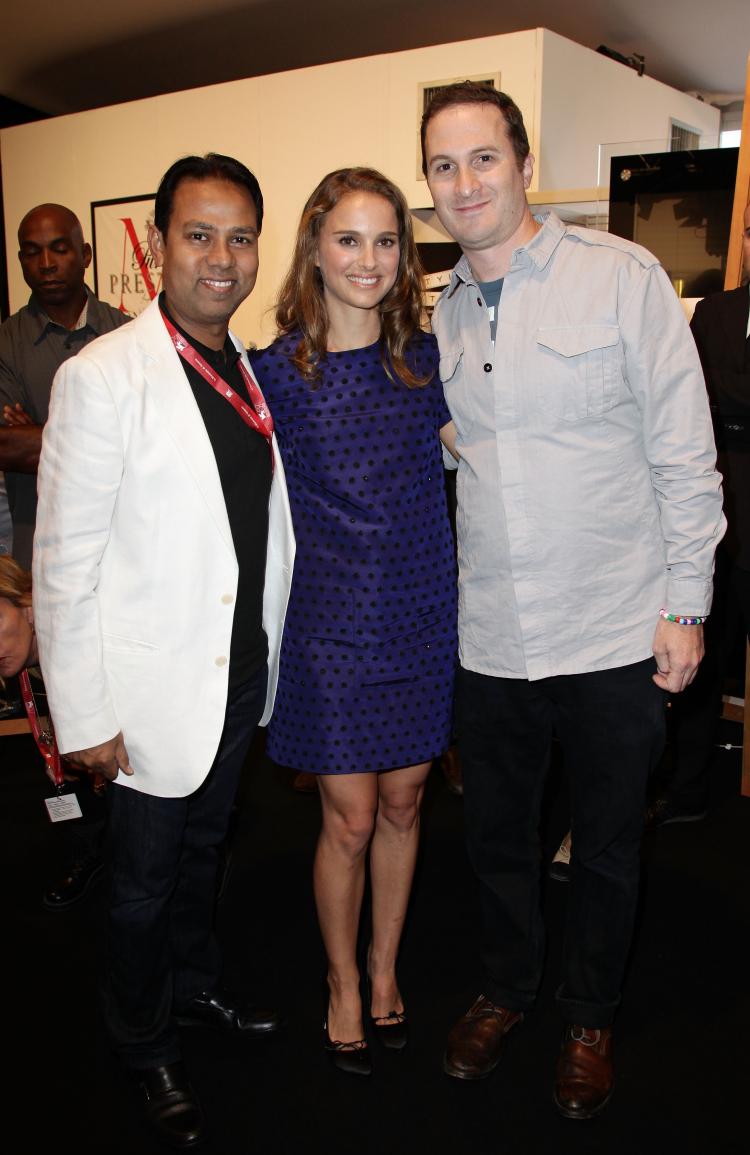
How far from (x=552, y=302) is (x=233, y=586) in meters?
0.76

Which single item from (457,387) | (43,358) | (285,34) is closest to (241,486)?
(457,387)

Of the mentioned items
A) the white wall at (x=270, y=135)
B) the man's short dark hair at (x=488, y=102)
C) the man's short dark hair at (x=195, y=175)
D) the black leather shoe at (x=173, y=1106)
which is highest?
the white wall at (x=270, y=135)

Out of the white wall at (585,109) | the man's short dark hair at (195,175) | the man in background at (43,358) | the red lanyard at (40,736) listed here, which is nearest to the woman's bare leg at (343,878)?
the red lanyard at (40,736)

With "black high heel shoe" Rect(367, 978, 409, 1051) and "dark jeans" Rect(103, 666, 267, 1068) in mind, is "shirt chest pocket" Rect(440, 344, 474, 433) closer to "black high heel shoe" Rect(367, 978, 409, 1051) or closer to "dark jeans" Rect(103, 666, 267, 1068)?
"dark jeans" Rect(103, 666, 267, 1068)

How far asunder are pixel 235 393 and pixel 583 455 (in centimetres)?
65

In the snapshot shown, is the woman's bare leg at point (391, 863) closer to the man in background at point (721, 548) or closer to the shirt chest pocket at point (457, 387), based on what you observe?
the shirt chest pocket at point (457, 387)

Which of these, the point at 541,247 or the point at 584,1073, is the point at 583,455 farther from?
the point at 584,1073

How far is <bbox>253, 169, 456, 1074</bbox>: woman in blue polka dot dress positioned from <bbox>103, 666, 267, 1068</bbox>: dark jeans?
0.12 metres

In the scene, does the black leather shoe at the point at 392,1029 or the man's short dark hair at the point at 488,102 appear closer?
the man's short dark hair at the point at 488,102

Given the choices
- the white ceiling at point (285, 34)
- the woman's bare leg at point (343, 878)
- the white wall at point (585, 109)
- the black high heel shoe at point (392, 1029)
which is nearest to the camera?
the woman's bare leg at point (343, 878)

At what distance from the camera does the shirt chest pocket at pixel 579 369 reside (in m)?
1.67

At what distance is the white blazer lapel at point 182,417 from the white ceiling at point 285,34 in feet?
16.2

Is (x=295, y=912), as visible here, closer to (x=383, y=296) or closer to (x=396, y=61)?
(x=383, y=296)

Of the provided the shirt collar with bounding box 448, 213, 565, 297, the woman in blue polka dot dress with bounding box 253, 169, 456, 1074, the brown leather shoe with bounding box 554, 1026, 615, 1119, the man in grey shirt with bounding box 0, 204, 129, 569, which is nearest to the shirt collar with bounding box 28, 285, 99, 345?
the man in grey shirt with bounding box 0, 204, 129, 569
